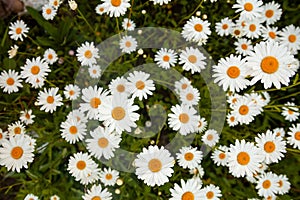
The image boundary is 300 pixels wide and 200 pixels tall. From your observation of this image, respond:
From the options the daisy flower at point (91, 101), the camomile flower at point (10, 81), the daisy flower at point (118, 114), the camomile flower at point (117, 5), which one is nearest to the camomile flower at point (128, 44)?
the camomile flower at point (117, 5)

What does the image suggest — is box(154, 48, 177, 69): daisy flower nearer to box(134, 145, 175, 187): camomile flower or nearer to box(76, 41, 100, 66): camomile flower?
box(76, 41, 100, 66): camomile flower

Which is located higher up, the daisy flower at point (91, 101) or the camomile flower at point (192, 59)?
the camomile flower at point (192, 59)

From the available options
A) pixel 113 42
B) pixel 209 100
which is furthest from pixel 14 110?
pixel 209 100

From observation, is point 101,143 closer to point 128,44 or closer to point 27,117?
point 27,117

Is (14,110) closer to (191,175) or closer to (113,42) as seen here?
(113,42)

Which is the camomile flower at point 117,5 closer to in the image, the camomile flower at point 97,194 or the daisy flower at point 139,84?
the daisy flower at point 139,84

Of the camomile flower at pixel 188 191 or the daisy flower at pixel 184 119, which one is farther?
the daisy flower at pixel 184 119
